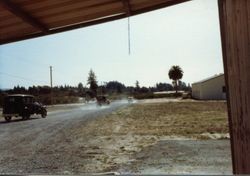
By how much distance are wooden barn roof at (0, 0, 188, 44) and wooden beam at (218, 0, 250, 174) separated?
41.0 inches

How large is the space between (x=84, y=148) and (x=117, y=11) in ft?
28.2

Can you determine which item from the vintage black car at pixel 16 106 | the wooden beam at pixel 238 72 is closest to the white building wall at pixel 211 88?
the vintage black car at pixel 16 106

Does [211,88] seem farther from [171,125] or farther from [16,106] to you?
[171,125]

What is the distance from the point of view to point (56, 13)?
218 inches

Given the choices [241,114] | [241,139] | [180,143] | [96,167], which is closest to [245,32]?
[241,114]

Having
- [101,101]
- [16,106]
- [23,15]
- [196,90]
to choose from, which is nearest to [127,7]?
[23,15]

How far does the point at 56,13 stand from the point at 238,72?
9.50 feet

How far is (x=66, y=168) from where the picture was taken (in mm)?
9852

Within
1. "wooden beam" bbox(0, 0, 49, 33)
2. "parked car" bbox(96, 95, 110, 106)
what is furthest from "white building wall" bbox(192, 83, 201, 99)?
"wooden beam" bbox(0, 0, 49, 33)

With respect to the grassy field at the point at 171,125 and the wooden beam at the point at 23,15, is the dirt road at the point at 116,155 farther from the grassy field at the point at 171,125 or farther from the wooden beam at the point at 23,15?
the wooden beam at the point at 23,15

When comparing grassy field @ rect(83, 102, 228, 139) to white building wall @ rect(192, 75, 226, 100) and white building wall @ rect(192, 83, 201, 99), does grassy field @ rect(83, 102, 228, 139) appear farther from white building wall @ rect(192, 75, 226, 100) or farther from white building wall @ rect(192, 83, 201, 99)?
white building wall @ rect(192, 83, 201, 99)

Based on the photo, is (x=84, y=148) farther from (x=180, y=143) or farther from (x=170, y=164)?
(x=170, y=164)

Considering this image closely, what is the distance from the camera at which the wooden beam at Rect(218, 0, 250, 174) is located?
14.0 feet

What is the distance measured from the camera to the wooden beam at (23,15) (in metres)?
4.74
